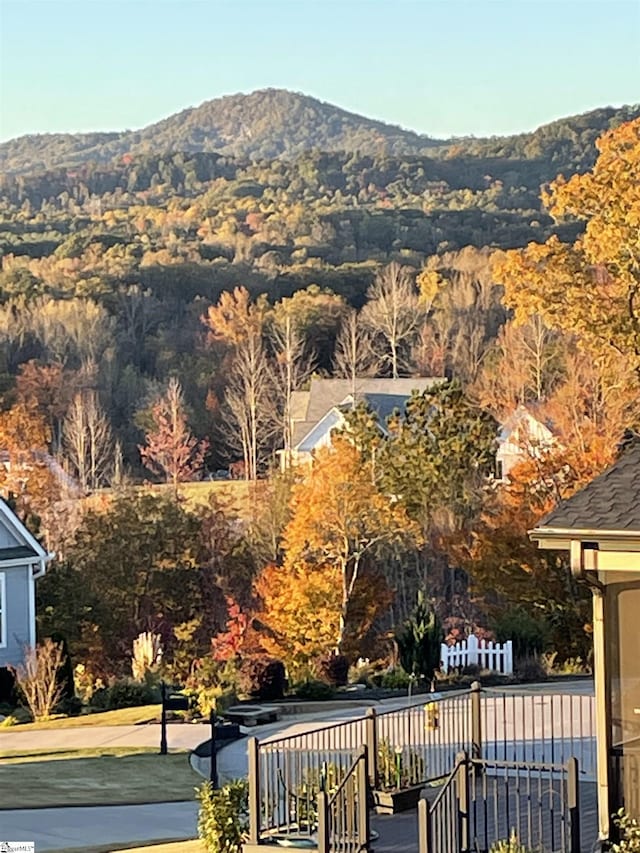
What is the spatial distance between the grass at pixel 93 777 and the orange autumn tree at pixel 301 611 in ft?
51.6

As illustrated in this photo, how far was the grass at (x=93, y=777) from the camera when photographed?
58.0 ft

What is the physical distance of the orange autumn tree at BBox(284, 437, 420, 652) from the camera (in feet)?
123

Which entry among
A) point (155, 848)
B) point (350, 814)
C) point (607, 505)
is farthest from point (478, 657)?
point (607, 505)

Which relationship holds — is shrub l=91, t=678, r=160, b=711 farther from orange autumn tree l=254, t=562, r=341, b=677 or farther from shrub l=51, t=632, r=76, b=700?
orange autumn tree l=254, t=562, r=341, b=677

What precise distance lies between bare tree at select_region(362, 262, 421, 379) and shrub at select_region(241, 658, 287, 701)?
48825 mm

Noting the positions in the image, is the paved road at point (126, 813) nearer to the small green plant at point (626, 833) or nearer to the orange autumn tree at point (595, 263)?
the small green plant at point (626, 833)

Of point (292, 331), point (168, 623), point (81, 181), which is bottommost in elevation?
point (168, 623)

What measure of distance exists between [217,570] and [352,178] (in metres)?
108

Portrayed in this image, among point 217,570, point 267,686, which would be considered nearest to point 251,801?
point 267,686

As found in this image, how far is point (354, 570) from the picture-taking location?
3844 centimetres

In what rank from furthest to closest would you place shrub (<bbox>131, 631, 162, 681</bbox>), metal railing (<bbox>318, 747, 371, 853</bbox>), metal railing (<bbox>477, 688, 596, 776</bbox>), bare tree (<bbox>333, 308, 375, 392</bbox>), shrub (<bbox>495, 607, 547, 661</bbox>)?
bare tree (<bbox>333, 308, 375, 392</bbox>)
shrub (<bbox>131, 631, 162, 681</bbox>)
shrub (<bbox>495, 607, 547, 661</bbox>)
metal railing (<bbox>477, 688, 596, 776</bbox>)
metal railing (<bbox>318, 747, 371, 853</bbox>)

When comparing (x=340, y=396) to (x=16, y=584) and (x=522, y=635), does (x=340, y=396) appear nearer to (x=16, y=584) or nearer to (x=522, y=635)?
(x=16, y=584)

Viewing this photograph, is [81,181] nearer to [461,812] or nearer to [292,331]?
[292,331]

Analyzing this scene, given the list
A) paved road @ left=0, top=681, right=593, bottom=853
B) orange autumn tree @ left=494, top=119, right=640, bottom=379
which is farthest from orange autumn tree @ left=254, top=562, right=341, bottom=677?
paved road @ left=0, top=681, right=593, bottom=853
